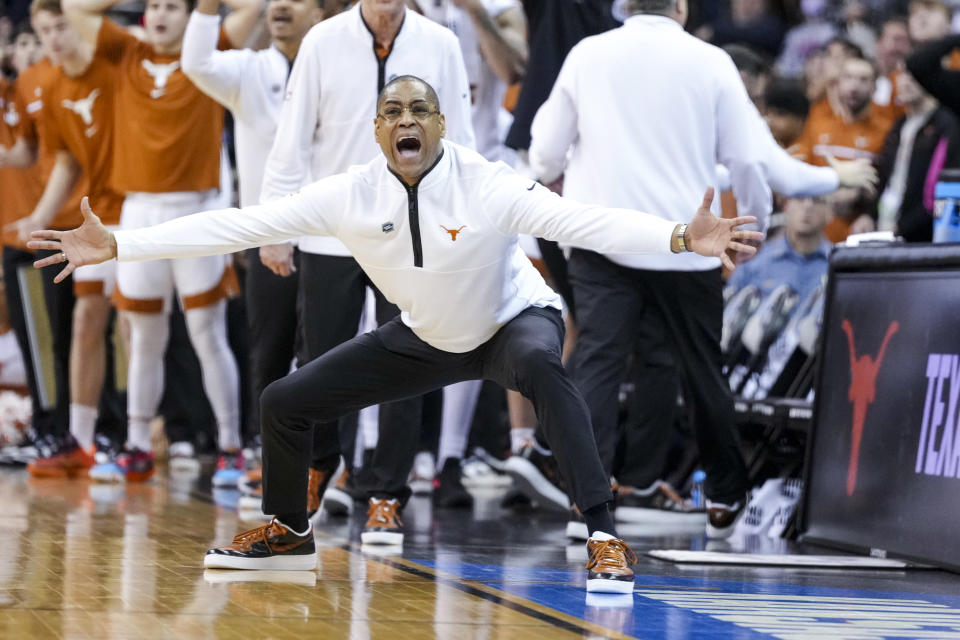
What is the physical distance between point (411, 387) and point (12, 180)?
20.8 feet

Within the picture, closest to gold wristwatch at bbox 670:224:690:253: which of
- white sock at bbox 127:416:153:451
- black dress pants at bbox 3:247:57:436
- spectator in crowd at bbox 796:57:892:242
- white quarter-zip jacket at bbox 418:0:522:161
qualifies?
white quarter-zip jacket at bbox 418:0:522:161

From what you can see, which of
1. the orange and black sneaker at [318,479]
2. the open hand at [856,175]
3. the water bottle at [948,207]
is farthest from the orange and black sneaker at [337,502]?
the water bottle at [948,207]

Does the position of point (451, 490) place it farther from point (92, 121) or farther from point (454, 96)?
point (92, 121)

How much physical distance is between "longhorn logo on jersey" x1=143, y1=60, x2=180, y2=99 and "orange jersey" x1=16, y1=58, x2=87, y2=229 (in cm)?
95

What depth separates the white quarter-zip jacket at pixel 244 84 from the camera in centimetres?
731

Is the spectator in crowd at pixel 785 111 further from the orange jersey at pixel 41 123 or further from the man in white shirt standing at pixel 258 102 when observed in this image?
the orange jersey at pixel 41 123

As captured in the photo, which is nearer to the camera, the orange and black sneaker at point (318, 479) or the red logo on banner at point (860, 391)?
the red logo on banner at point (860, 391)

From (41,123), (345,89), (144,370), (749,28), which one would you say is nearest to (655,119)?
(345,89)

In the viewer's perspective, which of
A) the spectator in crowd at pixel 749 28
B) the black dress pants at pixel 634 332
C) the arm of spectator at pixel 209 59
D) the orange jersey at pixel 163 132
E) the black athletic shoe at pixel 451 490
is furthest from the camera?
the spectator in crowd at pixel 749 28

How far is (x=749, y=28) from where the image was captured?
12.9 meters

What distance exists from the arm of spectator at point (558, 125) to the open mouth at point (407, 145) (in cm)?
157

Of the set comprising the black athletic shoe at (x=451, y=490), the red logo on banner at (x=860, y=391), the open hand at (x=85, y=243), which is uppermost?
the open hand at (x=85, y=243)

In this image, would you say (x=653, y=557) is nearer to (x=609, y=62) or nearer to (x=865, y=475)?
(x=865, y=475)

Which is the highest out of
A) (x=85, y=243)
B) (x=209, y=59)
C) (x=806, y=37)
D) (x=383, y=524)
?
(x=806, y=37)
